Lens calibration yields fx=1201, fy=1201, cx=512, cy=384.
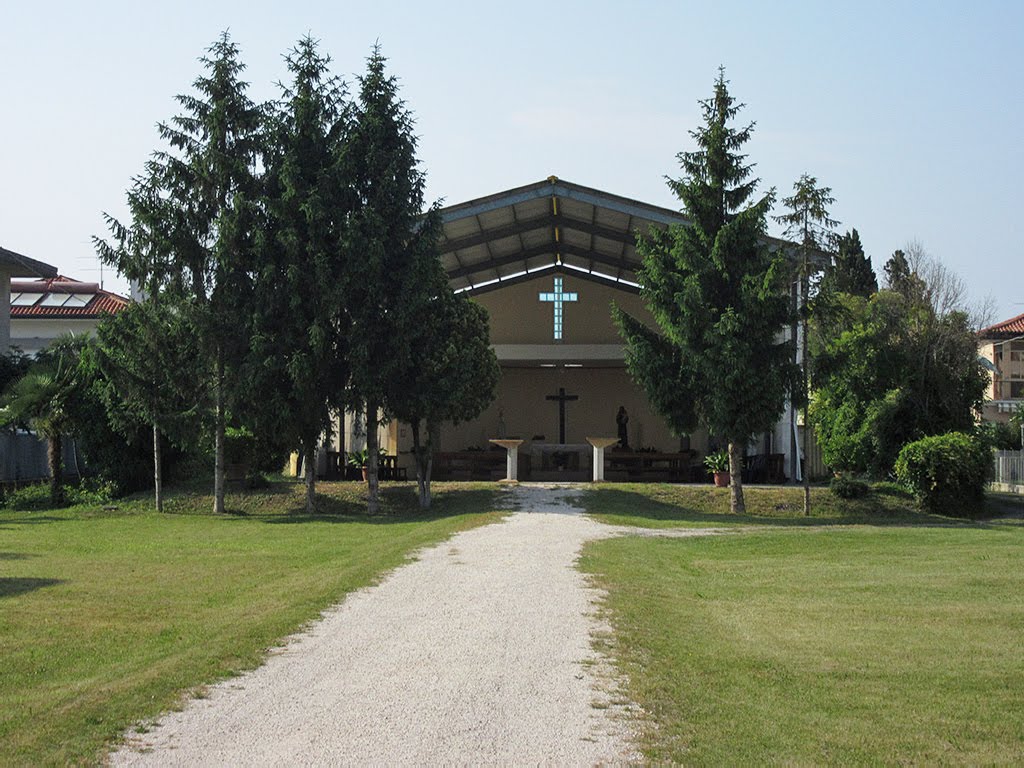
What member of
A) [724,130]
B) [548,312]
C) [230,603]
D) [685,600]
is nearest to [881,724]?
[685,600]

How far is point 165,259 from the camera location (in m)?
27.8

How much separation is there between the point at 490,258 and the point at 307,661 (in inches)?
1288

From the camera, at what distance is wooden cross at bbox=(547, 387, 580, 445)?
4567 centimetres

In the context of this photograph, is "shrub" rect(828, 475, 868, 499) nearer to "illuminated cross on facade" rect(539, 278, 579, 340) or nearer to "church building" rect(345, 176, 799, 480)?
"church building" rect(345, 176, 799, 480)

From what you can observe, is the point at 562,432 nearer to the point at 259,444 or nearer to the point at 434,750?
the point at 259,444

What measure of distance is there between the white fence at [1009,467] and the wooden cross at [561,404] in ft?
49.8

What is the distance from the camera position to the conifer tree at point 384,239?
27344mm

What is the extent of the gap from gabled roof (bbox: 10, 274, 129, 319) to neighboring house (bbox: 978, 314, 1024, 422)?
40.8 metres

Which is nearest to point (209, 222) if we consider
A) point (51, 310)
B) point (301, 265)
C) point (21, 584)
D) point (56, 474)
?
point (301, 265)

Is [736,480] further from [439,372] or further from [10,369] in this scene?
[10,369]

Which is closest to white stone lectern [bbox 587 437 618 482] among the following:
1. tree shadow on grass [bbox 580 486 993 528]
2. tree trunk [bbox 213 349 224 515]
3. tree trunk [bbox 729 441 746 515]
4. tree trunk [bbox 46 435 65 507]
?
tree shadow on grass [bbox 580 486 993 528]

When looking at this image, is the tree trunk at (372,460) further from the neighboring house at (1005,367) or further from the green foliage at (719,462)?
the neighboring house at (1005,367)

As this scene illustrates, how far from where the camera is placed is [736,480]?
28.6 m

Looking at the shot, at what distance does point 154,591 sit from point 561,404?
3209 cm
